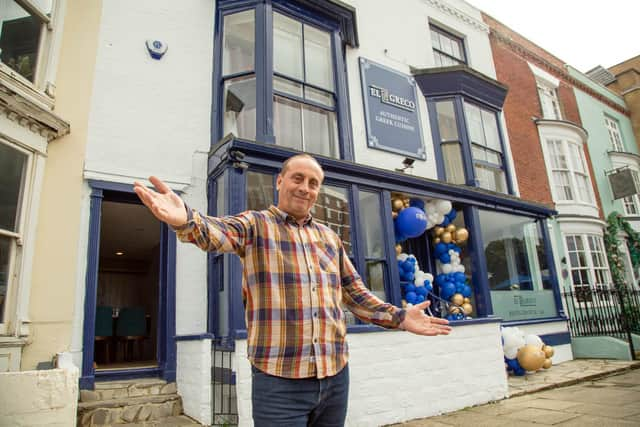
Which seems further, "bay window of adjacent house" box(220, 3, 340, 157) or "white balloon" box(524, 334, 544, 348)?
"white balloon" box(524, 334, 544, 348)

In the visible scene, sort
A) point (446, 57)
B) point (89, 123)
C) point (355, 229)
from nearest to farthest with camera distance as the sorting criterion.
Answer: point (89, 123), point (355, 229), point (446, 57)

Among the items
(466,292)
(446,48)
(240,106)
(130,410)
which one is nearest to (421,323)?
(130,410)

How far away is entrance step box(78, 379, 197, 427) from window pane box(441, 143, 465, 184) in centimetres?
632

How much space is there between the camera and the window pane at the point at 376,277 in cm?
598

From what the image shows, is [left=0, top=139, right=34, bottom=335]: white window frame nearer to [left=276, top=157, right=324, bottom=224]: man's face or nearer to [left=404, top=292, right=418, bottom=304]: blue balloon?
[left=276, top=157, right=324, bottom=224]: man's face

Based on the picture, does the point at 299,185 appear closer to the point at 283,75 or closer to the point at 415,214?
the point at 415,214

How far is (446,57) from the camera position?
1001cm

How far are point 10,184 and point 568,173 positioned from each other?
12774 millimetres

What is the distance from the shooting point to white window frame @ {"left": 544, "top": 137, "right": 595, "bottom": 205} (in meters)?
11.3

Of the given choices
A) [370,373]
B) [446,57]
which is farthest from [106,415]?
[446,57]

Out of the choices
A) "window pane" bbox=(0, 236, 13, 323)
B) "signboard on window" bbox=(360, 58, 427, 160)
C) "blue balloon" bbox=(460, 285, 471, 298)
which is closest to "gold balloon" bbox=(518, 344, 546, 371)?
"blue balloon" bbox=(460, 285, 471, 298)

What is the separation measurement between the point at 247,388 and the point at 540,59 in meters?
13.3

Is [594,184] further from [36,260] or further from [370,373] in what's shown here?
[36,260]

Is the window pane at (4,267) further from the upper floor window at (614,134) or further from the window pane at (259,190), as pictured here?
the upper floor window at (614,134)
